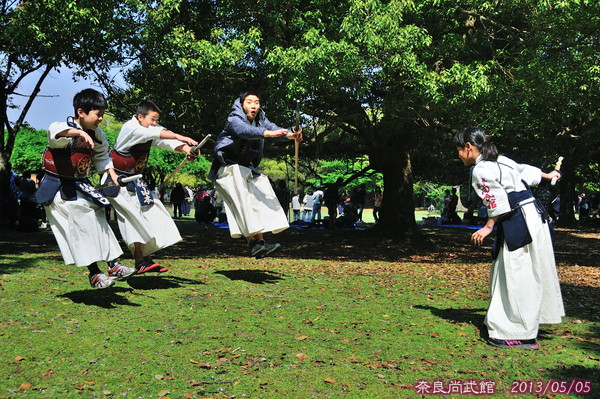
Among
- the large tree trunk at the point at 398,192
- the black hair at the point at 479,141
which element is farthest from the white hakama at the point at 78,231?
the large tree trunk at the point at 398,192

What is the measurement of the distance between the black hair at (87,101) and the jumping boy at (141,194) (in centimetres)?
86

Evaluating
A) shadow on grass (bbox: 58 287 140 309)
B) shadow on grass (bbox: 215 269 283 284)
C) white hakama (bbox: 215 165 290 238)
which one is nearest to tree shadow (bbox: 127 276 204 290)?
shadow on grass (bbox: 58 287 140 309)

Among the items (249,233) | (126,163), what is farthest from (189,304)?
(126,163)

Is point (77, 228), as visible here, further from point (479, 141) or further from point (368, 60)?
point (368, 60)

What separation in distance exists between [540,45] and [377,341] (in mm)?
9078

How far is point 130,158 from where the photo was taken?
693cm

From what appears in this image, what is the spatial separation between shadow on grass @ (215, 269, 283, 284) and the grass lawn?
0.11 ft

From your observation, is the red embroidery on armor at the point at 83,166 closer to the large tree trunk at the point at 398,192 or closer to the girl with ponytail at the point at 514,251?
the girl with ponytail at the point at 514,251

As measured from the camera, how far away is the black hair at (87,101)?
5.94 m

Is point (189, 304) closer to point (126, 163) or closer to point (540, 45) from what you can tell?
point (126, 163)

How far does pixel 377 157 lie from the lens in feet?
55.9

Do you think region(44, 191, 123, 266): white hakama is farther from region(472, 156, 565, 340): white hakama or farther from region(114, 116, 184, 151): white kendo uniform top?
region(472, 156, 565, 340): white hakama

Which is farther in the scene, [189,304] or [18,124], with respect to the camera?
[18,124]

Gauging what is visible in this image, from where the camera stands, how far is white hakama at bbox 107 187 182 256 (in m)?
6.80
